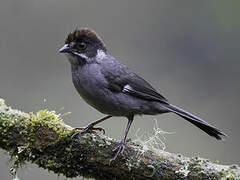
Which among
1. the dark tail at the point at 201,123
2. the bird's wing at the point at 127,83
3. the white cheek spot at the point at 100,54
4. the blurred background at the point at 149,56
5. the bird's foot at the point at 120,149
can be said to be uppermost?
the blurred background at the point at 149,56

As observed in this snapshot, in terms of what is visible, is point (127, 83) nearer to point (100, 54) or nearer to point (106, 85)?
point (106, 85)

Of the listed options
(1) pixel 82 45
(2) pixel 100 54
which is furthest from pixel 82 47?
(2) pixel 100 54

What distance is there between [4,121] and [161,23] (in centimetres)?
680

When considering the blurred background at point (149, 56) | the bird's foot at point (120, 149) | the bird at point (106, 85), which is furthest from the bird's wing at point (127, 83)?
the blurred background at point (149, 56)

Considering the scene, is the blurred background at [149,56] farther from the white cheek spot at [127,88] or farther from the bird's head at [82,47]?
the bird's head at [82,47]

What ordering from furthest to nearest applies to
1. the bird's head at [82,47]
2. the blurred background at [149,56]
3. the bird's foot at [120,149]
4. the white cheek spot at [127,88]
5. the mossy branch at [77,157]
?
the blurred background at [149,56] → the white cheek spot at [127,88] → the bird's head at [82,47] → the bird's foot at [120,149] → the mossy branch at [77,157]

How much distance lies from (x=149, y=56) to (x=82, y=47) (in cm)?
445

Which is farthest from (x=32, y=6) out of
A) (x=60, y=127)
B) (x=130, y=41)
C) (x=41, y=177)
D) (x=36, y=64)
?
(x=60, y=127)

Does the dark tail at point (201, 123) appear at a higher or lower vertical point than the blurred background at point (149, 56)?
lower

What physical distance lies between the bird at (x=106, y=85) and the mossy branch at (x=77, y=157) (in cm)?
64

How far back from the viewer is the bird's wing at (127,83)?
519 cm

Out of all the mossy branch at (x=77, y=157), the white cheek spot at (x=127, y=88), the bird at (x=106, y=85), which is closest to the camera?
the mossy branch at (x=77, y=157)

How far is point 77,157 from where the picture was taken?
4207 mm

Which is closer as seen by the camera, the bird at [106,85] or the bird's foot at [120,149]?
the bird's foot at [120,149]
